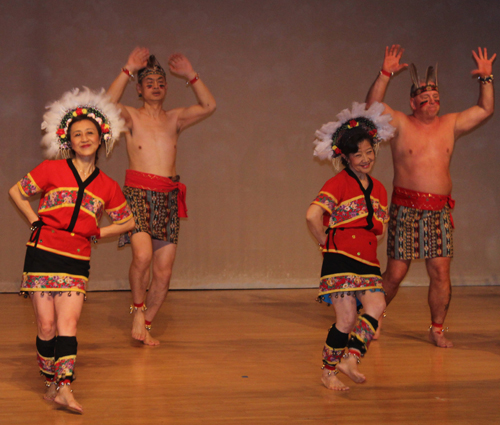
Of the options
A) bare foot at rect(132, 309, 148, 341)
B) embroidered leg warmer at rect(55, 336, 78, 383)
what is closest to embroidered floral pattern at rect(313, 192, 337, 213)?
embroidered leg warmer at rect(55, 336, 78, 383)

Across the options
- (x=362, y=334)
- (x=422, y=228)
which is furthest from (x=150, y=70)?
(x=362, y=334)

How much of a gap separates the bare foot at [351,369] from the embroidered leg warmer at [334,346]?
0.04 m

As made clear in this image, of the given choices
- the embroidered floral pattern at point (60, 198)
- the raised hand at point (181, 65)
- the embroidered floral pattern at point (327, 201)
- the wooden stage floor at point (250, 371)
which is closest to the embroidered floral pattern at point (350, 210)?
the embroidered floral pattern at point (327, 201)

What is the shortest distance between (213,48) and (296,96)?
3.07ft

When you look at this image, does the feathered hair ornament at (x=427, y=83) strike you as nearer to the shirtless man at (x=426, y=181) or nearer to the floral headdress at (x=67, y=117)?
the shirtless man at (x=426, y=181)

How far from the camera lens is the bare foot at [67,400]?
2.64m

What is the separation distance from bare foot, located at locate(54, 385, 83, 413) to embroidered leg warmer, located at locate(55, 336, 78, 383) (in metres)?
0.05

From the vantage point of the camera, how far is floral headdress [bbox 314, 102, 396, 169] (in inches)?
126

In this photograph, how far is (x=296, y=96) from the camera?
6.33 meters

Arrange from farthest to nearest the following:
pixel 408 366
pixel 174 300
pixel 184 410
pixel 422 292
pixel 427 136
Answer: pixel 422 292, pixel 174 300, pixel 427 136, pixel 408 366, pixel 184 410

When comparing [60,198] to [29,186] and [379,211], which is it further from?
[379,211]

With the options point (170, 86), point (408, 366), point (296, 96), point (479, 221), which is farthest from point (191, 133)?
point (408, 366)

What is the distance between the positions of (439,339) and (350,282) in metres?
1.23

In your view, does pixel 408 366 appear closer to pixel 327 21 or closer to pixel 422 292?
pixel 422 292
